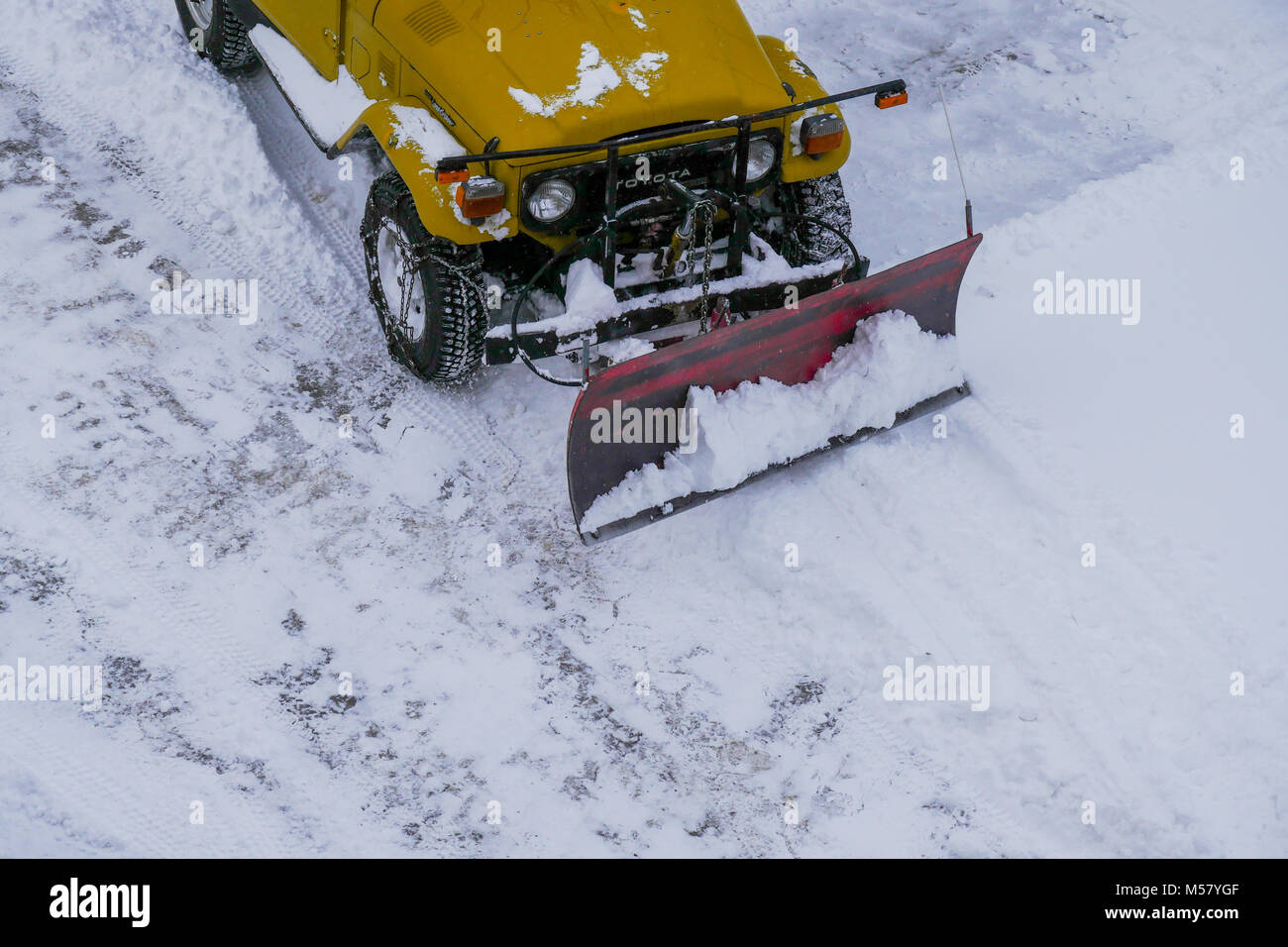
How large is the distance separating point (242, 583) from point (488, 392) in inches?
54.1

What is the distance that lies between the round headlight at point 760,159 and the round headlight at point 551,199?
77 cm

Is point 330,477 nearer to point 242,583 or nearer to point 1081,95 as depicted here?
point 242,583

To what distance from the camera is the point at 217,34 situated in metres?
6.09

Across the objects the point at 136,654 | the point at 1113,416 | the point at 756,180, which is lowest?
the point at 136,654

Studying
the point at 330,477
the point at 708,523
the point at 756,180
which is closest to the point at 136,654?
the point at 330,477

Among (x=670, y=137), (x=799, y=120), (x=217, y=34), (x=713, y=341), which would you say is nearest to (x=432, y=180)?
(x=670, y=137)

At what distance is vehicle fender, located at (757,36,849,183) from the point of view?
4.50m

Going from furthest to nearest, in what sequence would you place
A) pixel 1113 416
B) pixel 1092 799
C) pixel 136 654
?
1. pixel 1113 416
2. pixel 136 654
3. pixel 1092 799

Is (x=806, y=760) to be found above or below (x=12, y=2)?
below

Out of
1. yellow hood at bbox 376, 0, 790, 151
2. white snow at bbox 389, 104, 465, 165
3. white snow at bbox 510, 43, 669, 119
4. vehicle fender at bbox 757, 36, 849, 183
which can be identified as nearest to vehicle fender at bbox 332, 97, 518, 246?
white snow at bbox 389, 104, 465, 165

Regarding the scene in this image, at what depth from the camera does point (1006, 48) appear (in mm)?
7168

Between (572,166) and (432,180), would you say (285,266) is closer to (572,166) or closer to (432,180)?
(432,180)

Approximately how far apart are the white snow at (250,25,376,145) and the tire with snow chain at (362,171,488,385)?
31 centimetres

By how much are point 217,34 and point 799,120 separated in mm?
3546
